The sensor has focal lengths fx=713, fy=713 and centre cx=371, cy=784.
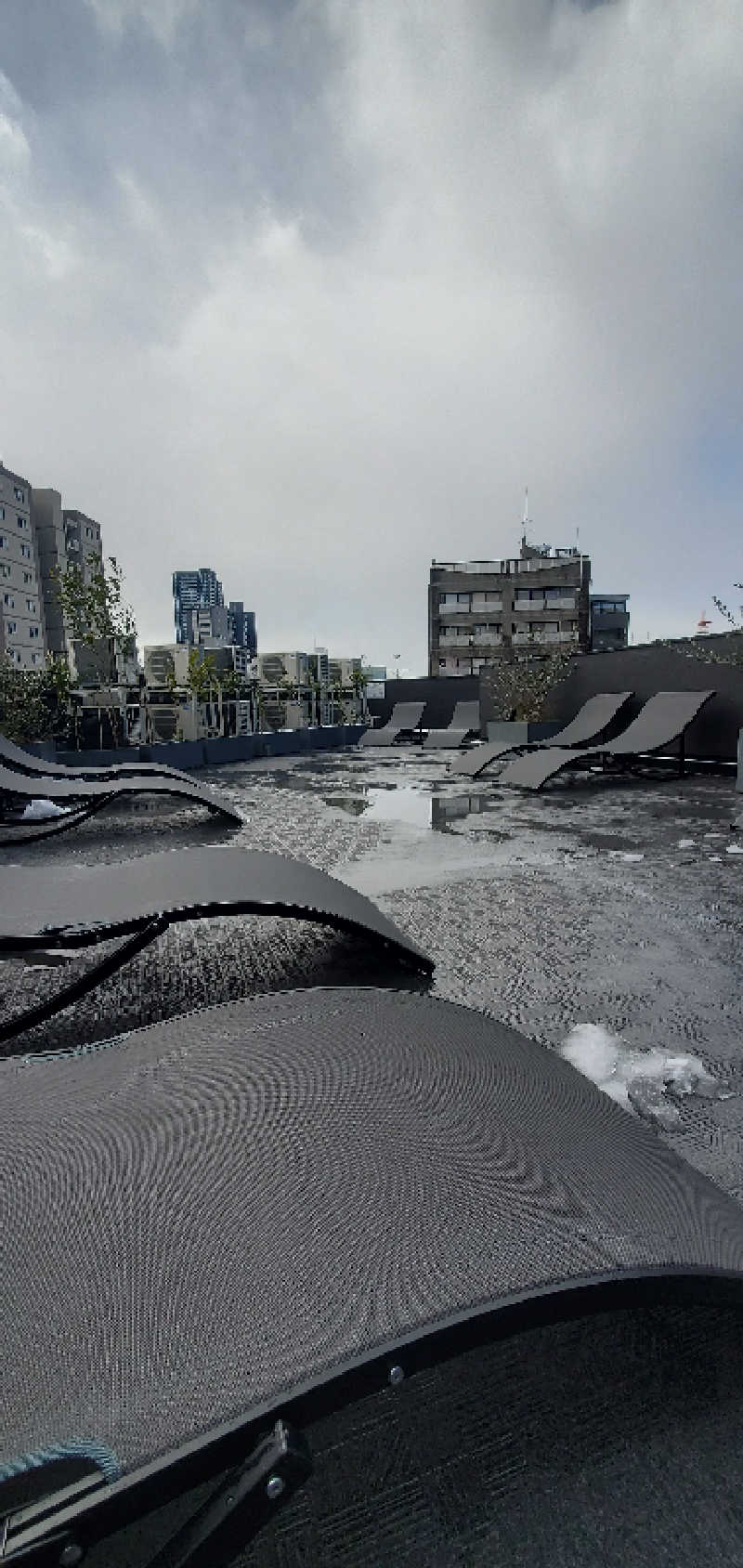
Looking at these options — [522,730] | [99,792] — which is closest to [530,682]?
[522,730]

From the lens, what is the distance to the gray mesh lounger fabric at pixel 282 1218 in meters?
0.75

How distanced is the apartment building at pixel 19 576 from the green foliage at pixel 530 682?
155 ft

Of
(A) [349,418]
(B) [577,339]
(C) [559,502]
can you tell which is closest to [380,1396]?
(B) [577,339]

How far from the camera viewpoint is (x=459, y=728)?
14.9 m

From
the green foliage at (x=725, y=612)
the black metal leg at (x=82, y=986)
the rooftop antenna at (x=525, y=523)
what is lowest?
the black metal leg at (x=82, y=986)

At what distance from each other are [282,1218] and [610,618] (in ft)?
227

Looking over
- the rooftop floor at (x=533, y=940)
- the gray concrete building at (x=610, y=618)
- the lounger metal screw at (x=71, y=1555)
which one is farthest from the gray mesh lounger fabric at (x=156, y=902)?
the gray concrete building at (x=610, y=618)

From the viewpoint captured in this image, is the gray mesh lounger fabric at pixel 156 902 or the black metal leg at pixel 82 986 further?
the gray mesh lounger fabric at pixel 156 902

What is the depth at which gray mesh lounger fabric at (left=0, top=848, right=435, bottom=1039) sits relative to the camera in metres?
2.26

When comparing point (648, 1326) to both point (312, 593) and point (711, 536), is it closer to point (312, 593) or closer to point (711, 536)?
point (711, 536)

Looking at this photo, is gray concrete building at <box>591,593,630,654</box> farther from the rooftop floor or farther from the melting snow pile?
the melting snow pile

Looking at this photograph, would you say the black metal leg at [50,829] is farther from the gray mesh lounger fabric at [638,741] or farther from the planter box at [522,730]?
the planter box at [522,730]

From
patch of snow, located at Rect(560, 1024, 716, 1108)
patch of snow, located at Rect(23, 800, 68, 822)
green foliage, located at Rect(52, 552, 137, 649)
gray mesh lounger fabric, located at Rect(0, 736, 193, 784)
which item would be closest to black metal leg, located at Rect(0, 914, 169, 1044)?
patch of snow, located at Rect(560, 1024, 716, 1108)

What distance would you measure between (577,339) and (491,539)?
154ft
